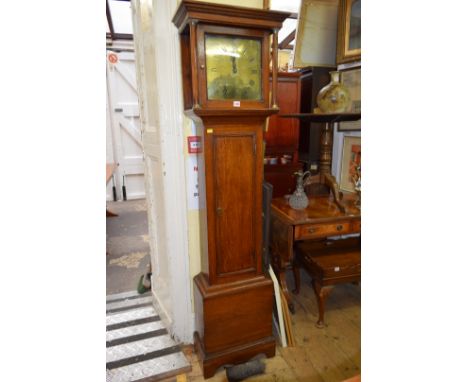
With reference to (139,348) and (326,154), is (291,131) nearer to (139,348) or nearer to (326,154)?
(326,154)

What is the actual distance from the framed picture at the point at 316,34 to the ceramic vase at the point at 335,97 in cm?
58

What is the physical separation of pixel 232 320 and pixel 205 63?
1371 millimetres

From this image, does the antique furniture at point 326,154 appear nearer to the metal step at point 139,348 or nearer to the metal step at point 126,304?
the metal step at point 139,348

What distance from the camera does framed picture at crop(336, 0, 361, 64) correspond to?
2406 mm

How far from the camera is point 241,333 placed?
1.74 meters

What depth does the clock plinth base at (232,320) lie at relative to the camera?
5.41 ft

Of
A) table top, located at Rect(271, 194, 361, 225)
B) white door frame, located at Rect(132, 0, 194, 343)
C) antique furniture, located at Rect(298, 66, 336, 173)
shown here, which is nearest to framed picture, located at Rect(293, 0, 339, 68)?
antique furniture, located at Rect(298, 66, 336, 173)

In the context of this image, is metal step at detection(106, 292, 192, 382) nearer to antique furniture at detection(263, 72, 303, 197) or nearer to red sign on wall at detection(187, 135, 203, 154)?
red sign on wall at detection(187, 135, 203, 154)

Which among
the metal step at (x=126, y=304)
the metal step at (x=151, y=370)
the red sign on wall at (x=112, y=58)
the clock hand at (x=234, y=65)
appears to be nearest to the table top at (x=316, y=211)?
the clock hand at (x=234, y=65)

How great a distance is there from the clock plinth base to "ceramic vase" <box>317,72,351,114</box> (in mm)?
1329
